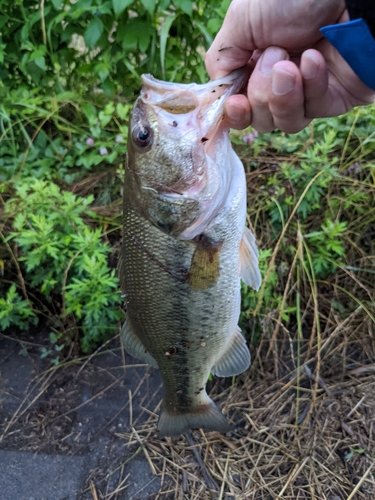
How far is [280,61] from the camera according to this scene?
1204mm

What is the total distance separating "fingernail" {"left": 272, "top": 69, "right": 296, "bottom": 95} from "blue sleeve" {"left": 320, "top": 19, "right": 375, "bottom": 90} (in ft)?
0.48

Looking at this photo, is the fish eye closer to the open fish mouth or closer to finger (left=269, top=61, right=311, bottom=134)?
the open fish mouth

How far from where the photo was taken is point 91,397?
2445mm

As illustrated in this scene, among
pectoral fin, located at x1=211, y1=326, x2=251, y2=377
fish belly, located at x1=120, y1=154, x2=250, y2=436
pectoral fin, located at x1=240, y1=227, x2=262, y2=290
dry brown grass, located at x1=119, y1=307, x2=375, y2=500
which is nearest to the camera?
fish belly, located at x1=120, y1=154, x2=250, y2=436

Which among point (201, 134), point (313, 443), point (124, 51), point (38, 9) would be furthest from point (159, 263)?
point (38, 9)

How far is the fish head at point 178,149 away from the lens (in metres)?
1.20

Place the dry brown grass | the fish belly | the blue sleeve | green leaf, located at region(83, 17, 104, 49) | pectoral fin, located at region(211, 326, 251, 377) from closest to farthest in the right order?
the blue sleeve, the fish belly, pectoral fin, located at region(211, 326, 251, 377), the dry brown grass, green leaf, located at region(83, 17, 104, 49)

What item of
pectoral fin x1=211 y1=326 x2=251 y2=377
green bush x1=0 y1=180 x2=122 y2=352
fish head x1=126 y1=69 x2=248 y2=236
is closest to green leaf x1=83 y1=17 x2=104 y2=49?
green bush x1=0 y1=180 x2=122 y2=352

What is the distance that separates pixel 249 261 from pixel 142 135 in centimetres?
62

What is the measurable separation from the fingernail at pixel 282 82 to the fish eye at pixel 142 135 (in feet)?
1.39

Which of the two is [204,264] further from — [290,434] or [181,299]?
[290,434]

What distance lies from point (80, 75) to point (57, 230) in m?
1.57

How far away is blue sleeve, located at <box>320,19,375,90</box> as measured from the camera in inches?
43.5

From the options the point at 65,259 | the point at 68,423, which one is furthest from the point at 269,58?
the point at 68,423
